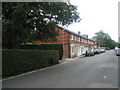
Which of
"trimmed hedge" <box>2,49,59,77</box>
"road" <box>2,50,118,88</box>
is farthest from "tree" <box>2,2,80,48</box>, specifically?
"road" <box>2,50,118,88</box>

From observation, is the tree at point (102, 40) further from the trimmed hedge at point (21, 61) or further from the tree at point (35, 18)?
the trimmed hedge at point (21, 61)

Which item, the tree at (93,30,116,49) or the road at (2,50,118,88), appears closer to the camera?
the road at (2,50,118,88)

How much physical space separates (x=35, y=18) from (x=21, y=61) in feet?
14.8

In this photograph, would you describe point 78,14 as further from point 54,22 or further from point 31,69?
point 31,69

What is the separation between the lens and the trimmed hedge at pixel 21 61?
31.5 feet

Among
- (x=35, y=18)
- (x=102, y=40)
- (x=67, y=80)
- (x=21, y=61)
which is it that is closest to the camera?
(x=67, y=80)

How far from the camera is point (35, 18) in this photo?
13000mm

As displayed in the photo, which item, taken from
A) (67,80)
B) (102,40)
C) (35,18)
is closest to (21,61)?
(35,18)

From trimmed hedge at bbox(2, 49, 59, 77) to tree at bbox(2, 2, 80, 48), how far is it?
2277mm

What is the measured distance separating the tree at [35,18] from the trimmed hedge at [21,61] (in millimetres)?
2277

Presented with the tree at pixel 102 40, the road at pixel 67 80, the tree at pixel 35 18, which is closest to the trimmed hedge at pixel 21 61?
the road at pixel 67 80

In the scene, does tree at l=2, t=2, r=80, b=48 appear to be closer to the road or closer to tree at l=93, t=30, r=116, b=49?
the road

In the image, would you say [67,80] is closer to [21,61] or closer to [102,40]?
[21,61]

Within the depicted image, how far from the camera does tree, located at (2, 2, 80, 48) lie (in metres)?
11.0
